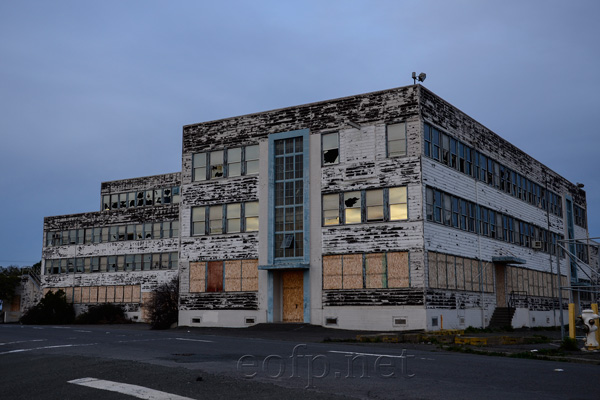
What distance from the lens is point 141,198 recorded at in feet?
205

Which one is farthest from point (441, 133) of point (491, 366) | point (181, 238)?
point (491, 366)

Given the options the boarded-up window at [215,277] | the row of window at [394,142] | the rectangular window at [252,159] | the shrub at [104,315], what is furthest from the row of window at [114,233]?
the row of window at [394,142]

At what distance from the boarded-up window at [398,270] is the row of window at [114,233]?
29508 millimetres

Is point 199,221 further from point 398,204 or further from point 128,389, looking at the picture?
point 128,389

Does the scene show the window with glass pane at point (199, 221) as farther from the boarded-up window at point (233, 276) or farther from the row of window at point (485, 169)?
the row of window at point (485, 169)

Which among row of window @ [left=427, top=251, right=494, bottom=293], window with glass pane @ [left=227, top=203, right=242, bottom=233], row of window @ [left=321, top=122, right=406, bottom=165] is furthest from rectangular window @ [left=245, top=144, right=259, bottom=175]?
row of window @ [left=427, top=251, right=494, bottom=293]

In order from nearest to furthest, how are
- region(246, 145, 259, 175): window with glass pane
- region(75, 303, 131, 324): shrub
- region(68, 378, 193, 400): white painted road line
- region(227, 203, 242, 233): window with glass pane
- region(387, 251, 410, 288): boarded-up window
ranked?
region(68, 378, 193, 400): white painted road line → region(387, 251, 410, 288): boarded-up window → region(246, 145, 259, 175): window with glass pane → region(227, 203, 242, 233): window with glass pane → region(75, 303, 131, 324): shrub

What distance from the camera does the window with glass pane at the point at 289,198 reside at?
35.2m

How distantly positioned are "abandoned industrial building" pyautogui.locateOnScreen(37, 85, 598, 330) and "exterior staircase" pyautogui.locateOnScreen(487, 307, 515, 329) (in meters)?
0.14

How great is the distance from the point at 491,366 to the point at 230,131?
27588mm

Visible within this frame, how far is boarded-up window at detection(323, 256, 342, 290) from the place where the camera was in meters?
33.4

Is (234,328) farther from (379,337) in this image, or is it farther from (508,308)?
(508,308)

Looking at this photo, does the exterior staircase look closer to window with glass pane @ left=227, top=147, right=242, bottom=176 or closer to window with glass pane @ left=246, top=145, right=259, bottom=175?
window with glass pane @ left=246, top=145, right=259, bottom=175

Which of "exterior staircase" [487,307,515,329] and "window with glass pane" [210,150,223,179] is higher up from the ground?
"window with glass pane" [210,150,223,179]
